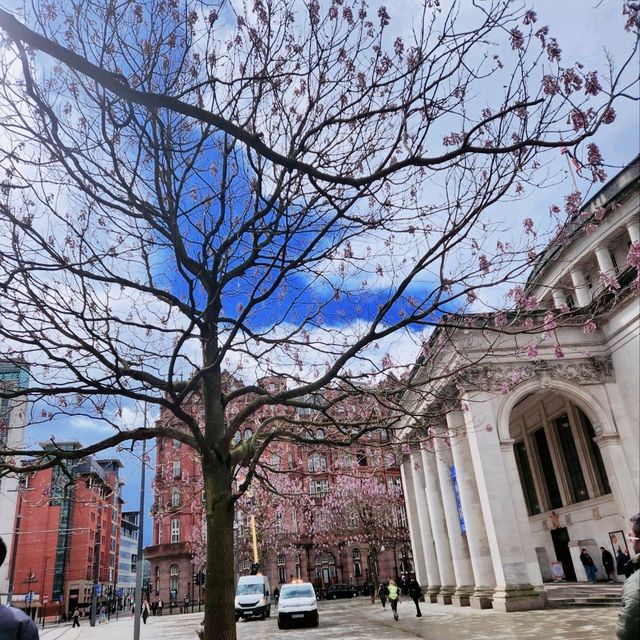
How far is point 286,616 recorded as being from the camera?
24.0 metres

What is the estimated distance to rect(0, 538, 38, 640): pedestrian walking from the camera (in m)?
3.10

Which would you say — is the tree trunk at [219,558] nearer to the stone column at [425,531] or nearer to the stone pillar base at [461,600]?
the stone pillar base at [461,600]

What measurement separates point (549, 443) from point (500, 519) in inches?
487

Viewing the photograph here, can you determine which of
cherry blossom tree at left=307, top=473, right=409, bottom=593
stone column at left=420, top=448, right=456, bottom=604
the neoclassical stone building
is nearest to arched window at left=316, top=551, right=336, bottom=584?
cherry blossom tree at left=307, top=473, right=409, bottom=593

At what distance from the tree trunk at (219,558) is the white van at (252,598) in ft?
82.7

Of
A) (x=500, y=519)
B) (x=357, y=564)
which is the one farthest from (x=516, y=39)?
(x=357, y=564)

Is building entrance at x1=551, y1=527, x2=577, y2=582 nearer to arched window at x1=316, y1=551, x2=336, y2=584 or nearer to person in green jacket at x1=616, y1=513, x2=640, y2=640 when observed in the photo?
person in green jacket at x1=616, y1=513, x2=640, y2=640

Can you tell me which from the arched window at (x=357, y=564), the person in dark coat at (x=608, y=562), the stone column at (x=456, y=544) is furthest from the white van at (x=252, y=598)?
the arched window at (x=357, y=564)

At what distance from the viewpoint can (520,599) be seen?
20344mm

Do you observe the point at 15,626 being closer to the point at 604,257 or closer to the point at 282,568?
the point at 604,257

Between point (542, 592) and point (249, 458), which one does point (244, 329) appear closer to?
point (249, 458)

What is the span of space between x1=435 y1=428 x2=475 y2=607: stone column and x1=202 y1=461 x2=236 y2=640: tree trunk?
57.8 feet

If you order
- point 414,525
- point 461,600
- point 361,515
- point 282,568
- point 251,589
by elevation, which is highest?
point 361,515

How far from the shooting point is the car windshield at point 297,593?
25498 mm
